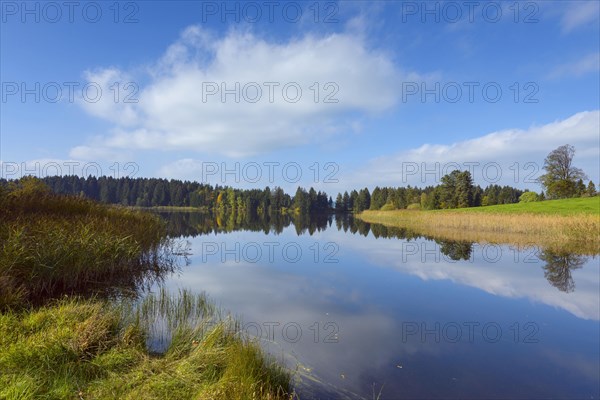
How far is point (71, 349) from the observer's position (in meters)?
4.77

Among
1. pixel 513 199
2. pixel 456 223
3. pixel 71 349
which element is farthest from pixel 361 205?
pixel 71 349

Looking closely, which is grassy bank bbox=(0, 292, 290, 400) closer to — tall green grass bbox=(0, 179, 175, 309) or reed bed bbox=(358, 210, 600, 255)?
tall green grass bbox=(0, 179, 175, 309)

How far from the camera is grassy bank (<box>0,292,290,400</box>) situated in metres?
3.92

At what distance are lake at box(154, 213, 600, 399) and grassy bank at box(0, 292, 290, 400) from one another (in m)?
1.25

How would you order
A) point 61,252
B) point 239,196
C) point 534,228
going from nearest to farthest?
1. point 61,252
2. point 534,228
3. point 239,196

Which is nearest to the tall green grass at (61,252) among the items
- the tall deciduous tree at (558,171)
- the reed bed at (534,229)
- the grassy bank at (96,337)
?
the grassy bank at (96,337)

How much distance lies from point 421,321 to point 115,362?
23.5ft

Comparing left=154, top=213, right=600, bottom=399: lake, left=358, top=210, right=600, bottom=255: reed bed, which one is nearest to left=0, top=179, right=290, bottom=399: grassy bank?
left=154, top=213, right=600, bottom=399: lake

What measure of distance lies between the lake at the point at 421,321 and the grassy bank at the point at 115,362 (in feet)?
4.09

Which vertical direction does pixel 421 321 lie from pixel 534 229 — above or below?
below

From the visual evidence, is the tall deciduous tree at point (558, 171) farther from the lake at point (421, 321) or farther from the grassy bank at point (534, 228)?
the lake at point (421, 321)

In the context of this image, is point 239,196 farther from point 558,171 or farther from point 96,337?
point 96,337

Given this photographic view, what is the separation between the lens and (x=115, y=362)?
4.66 meters

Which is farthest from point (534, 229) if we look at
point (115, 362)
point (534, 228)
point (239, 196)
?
point (239, 196)
